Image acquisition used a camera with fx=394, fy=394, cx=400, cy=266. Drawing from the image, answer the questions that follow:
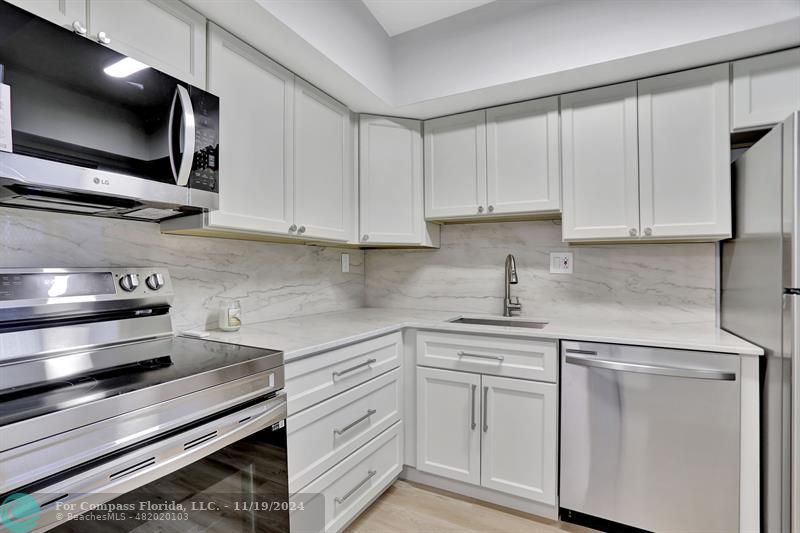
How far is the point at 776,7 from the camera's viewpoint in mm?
1471

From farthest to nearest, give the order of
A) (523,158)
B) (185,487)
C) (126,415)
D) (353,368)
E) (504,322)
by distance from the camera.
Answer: (504,322) → (523,158) → (353,368) → (185,487) → (126,415)

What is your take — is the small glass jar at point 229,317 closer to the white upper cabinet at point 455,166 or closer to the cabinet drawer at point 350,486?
the cabinet drawer at point 350,486

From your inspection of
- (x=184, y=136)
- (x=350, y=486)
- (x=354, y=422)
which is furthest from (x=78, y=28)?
(x=350, y=486)

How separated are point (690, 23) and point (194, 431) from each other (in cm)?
229

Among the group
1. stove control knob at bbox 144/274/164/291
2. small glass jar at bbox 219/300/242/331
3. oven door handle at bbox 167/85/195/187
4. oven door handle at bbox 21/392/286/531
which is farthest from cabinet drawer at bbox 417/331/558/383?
oven door handle at bbox 167/85/195/187

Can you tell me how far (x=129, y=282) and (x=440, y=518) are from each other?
1.69 meters

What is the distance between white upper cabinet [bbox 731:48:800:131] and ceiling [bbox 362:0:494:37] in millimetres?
1198

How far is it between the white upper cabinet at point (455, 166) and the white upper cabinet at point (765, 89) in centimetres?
114

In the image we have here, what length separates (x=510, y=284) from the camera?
238 cm

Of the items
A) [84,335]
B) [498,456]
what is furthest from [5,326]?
[498,456]

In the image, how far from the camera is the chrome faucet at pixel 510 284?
7.58ft

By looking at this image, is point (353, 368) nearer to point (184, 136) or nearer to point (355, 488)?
point (355, 488)

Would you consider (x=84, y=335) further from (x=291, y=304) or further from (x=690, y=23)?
(x=690, y=23)

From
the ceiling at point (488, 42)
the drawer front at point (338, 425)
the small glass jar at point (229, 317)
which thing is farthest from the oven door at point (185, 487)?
the ceiling at point (488, 42)
